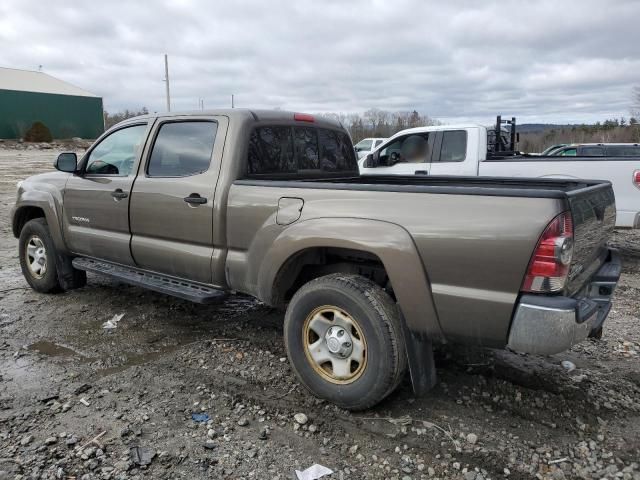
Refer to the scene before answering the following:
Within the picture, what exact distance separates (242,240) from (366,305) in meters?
1.12

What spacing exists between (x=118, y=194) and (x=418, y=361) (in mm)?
2995

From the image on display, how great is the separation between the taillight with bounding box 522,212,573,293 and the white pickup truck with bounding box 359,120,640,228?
203 inches

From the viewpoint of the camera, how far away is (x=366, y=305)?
3.07 metres

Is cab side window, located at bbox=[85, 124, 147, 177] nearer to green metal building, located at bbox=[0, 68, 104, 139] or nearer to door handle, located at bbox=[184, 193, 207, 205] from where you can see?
door handle, located at bbox=[184, 193, 207, 205]

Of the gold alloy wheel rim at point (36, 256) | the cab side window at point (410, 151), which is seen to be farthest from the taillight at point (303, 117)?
the cab side window at point (410, 151)

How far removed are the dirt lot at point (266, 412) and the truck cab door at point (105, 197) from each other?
780 millimetres

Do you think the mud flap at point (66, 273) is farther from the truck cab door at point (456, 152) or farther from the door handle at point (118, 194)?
the truck cab door at point (456, 152)

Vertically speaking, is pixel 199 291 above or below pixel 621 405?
above

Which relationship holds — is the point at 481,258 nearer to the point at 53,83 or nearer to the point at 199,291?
the point at 199,291

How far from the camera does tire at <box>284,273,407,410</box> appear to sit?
3.03 m

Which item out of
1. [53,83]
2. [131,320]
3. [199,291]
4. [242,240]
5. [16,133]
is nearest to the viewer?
[242,240]

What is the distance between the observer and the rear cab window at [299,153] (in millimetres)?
4062

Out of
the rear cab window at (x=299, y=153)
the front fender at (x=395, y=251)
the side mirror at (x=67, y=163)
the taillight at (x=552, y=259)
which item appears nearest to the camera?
the taillight at (x=552, y=259)

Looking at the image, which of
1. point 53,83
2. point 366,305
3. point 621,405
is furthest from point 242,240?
point 53,83
